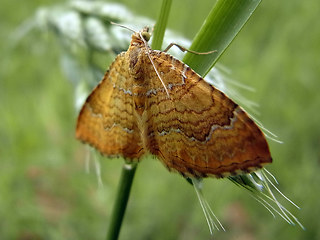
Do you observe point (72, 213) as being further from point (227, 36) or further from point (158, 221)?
point (227, 36)

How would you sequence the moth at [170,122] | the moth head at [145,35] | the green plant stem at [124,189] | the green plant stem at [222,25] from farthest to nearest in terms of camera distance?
the moth head at [145,35]
the moth at [170,122]
the green plant stem at [124,189]
the green plant stem at [222,25]

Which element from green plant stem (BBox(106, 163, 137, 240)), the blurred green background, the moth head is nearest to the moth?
the moth head

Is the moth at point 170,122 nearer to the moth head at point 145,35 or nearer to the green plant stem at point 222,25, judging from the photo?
the moth head at point 145,35

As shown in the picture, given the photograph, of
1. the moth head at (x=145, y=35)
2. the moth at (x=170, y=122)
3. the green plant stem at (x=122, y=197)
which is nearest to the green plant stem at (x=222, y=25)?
the moth at (x=170, y=122)

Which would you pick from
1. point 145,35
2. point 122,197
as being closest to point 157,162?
point 145,35

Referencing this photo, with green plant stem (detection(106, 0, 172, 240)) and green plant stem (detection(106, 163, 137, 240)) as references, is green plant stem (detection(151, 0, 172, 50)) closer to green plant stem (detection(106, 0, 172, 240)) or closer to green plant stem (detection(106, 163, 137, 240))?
green plant stem (detection(106, 0, 172, 240))

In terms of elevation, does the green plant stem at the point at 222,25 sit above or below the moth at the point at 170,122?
above

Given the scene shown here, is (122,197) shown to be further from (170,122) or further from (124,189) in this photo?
(170,122)
